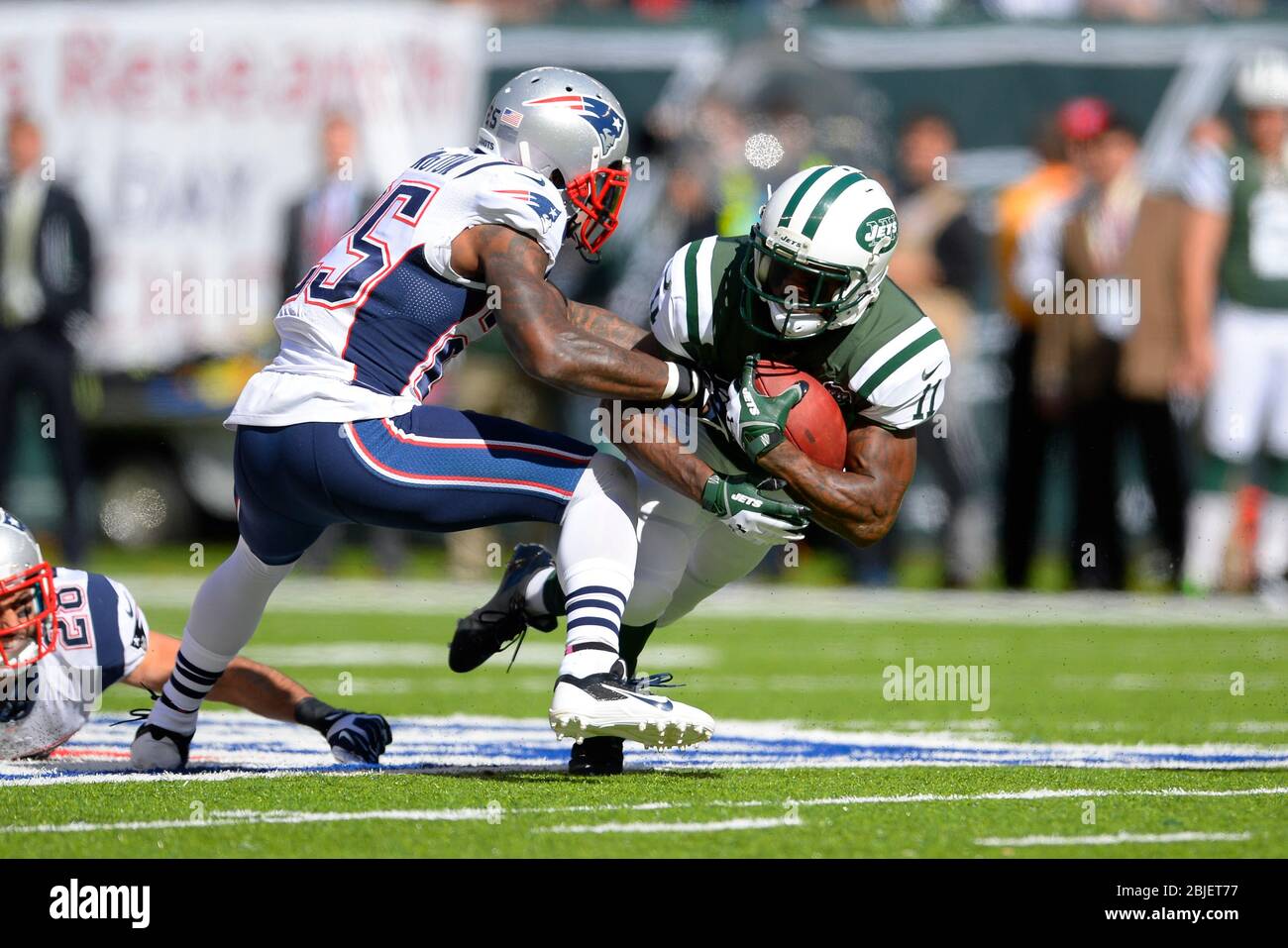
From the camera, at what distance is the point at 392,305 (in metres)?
4.62

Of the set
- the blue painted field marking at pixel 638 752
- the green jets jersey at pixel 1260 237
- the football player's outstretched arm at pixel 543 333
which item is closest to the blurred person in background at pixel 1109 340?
the green jets jersey at pixel 1260 237

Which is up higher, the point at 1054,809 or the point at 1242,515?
the point at 1242,515

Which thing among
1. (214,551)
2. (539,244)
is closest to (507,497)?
(539,244)

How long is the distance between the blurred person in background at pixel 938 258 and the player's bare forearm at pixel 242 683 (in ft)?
19.9

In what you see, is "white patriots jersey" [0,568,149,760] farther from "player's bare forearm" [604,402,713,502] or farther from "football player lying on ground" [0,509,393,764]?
"player's bare forearm" [604,402,713,502]

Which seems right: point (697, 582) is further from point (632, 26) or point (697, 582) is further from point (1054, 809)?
point (632, 26)

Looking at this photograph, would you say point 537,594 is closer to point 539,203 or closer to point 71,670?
point 539,203

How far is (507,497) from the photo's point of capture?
4.57m

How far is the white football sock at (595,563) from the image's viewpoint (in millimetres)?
4543

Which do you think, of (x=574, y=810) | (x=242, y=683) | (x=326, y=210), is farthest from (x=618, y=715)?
(x=326, y=210)

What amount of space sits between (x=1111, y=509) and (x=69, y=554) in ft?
17.9

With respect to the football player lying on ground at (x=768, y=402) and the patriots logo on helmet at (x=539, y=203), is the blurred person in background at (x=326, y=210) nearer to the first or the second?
the football player lying on ground at (x=768, y=402)

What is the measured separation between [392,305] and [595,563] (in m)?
0.75

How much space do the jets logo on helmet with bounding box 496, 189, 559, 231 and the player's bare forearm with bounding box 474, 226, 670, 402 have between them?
59 mm
